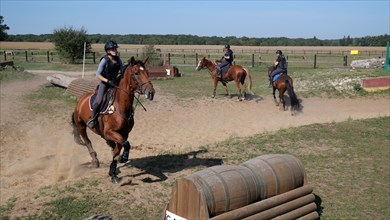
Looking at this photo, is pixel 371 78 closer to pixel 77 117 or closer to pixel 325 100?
pixel 325 100

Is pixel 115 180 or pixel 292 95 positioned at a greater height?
pixel 292 95

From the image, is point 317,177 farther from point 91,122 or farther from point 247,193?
point 91,122

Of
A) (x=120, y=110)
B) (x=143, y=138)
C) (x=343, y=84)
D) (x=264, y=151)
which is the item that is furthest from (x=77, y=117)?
(x=343, y=84)

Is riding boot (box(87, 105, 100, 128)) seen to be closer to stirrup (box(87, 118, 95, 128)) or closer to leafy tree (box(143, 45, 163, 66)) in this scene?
stirrup (box(87, 118, 95, 128))

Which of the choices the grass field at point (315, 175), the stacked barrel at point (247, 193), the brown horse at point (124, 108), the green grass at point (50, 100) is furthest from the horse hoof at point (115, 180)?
the green grass at point (50, 100)

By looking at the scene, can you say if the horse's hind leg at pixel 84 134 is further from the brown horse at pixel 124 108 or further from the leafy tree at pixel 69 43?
the leafy tree at pixel 69 43

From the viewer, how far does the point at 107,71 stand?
794cm

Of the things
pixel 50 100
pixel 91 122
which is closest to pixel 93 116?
pixel 91 122

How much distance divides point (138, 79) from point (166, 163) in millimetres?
2333

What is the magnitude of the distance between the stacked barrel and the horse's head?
2391 mm

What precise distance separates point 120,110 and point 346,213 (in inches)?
178

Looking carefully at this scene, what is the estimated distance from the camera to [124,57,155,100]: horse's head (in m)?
7.30

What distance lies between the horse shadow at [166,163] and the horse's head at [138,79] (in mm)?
1772

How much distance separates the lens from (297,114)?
15.5 m
